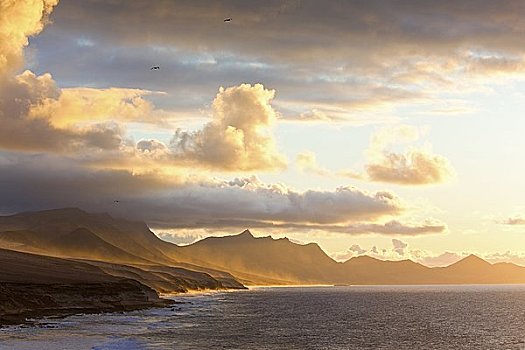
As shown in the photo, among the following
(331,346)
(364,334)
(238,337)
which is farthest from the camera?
(364,334)

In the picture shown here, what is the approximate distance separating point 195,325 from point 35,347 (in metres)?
56.6

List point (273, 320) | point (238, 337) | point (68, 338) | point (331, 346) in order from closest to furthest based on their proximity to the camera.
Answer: point (68, 338) < point (331, 346) < point (238, 337) < point (273, 320)

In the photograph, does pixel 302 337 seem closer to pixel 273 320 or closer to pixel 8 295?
pixel 273 320

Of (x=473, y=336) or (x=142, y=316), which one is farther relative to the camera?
(x=142, y=316)

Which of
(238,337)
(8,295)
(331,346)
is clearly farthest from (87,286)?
(331,346)

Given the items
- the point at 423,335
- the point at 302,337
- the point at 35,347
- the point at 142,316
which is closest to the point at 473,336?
the point at 423,335

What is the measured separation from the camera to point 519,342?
130 meters

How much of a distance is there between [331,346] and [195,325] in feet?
125

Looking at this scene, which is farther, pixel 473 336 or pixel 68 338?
pixel 473 336

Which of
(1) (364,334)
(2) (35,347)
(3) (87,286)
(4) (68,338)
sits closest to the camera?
(2) (35,347)

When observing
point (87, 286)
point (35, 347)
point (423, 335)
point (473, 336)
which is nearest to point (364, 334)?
point (423, 335)

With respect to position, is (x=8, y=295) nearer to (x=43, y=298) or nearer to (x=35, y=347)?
(x=43, y=298)

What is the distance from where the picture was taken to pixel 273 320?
178 meters

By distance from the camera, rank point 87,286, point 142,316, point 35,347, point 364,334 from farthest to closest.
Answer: point 87,286 → point 142,316 → point 364,334 → point 35,347
